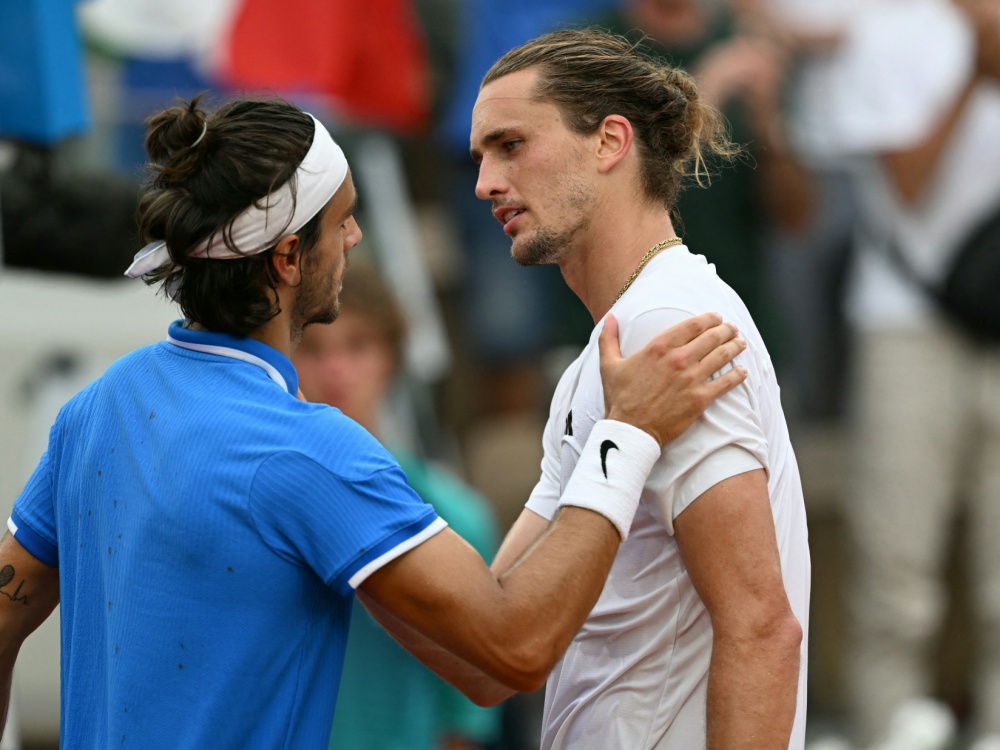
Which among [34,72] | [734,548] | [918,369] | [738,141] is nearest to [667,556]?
[734,548]

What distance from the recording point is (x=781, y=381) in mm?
6508

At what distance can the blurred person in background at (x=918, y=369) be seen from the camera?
18.6 ft

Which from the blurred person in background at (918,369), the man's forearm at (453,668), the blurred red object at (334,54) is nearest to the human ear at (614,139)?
the man's forearm at (453,668)

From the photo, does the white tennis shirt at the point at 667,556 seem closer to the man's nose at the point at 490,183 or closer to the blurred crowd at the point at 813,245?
the man's nose at the point at 490,183

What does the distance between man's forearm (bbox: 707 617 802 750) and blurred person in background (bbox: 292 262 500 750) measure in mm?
1595

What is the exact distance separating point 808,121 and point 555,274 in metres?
1.25

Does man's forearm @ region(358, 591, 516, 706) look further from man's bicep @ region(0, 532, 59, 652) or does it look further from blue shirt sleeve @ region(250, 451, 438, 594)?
man's bicep @ region(0, 532, 59, 652)

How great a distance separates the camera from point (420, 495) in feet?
12.4

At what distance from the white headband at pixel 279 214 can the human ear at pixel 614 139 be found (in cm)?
51

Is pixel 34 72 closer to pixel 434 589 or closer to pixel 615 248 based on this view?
pixel 615 248

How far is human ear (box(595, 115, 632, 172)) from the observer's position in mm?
2824

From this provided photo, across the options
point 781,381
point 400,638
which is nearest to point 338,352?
point 400,638

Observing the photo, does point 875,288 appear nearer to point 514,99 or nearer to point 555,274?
point 555,274

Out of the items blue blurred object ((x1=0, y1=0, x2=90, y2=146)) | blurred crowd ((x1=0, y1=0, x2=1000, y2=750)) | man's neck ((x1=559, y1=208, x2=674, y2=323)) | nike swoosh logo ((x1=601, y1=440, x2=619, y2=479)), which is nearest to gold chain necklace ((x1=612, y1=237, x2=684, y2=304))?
man's neck ((x1=559, y1=208, x2=674, y2=323))
